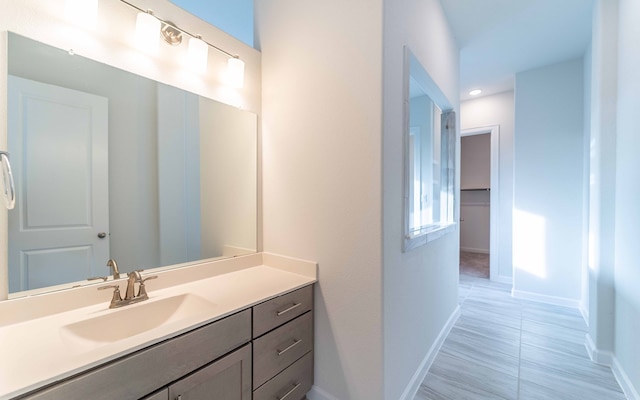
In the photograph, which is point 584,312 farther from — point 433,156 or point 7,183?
point 7,183

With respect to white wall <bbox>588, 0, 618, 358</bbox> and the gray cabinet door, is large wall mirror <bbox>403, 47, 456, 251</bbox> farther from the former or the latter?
the gray cabinet door

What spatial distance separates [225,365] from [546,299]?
143 inches

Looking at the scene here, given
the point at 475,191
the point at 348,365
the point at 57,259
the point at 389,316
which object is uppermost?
the point at 475,191

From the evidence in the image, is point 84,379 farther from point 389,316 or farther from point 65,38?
point 65,38

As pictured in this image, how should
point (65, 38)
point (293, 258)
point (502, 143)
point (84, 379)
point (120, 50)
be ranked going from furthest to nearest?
1. point (502, 143)
2. point (293, 258)
3. point (120, 50)
4. point (65, 38)
5. point (84, 379)

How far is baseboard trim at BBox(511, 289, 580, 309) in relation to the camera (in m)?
2.93

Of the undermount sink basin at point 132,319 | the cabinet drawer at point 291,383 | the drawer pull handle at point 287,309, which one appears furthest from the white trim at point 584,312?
the undermount sink basin at point 132,319

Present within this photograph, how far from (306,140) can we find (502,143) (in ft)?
11.4

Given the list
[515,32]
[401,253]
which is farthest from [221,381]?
[515,32]

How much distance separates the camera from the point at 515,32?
246cm

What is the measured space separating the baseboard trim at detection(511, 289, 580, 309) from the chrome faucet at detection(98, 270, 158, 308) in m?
3.84

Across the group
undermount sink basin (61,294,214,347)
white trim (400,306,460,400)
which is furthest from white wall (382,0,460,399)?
undermount sink basin (61,294,214,347)

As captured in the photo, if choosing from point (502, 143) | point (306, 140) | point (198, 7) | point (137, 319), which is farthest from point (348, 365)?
point (502, 143)

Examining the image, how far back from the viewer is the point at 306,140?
1.56 m
